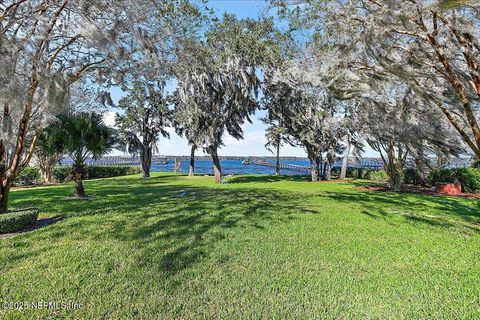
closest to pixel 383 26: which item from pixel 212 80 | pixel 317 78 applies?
pixel 317 78

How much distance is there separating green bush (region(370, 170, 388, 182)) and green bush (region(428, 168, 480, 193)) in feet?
14.9

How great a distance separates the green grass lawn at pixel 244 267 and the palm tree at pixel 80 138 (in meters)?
4.66

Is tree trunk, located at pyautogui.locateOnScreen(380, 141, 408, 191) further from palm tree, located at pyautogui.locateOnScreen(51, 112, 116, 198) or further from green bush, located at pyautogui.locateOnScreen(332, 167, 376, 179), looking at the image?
palm tree, located at pyautogui.locateOnScreen(51, 112, 116, 198)

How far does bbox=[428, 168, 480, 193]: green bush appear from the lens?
14.7 meters

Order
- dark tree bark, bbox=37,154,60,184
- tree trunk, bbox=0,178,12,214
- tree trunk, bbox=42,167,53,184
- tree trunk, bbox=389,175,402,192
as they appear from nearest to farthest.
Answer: tree trunk, bbox=0,178,12,214 < tree trunk, bbox=389,175,402,192 < dark tree bark, bbox=37,154,60,184 < tree trunk, bbox=42,167,53,184

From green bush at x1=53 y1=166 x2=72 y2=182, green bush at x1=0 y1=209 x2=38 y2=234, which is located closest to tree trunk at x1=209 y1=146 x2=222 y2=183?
green bush at x1=53 y1=166 x2=72 y2=182

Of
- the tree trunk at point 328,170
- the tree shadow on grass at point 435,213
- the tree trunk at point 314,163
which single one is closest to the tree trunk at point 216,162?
the tree trunk at point 314,163

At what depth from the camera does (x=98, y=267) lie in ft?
13.3

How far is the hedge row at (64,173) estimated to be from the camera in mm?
20125

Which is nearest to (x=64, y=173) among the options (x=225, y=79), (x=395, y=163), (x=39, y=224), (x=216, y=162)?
(x=216, y=162)

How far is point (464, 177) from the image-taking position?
50.0 ft

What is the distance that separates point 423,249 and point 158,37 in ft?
23.6

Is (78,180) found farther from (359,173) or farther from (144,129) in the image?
(359,173)

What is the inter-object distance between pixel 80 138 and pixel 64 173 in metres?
14.2
